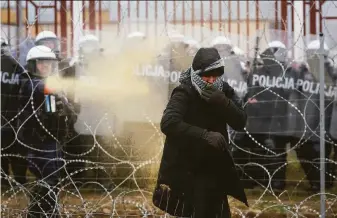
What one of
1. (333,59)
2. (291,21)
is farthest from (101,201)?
(291,21)

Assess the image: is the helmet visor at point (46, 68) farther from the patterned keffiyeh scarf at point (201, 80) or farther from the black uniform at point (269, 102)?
the patterned keffiyeh scarf at point (201, 80)

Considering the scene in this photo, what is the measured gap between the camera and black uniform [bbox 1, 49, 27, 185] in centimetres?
675

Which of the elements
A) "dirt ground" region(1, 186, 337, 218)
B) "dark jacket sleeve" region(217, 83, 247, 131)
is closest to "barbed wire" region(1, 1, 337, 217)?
"dirt ground" region(1, 186, 337, 218)

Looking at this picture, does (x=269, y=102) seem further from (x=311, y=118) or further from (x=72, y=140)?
(x=72, y=140)

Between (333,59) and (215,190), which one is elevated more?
(333,59)

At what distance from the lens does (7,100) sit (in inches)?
273

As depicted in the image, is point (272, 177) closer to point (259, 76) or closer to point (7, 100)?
point (259, 76)

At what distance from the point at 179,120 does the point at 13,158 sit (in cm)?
299

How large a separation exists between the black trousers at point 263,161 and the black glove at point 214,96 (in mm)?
2230

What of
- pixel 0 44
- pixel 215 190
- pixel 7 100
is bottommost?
pixel 215 190

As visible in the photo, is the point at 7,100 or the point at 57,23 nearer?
the point at 7,100

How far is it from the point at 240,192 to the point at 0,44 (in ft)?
11.5

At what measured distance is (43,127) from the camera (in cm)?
654

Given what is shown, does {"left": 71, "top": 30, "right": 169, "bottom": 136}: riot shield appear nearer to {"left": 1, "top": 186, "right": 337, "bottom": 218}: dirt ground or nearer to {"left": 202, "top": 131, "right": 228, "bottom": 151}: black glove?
{"left": 1, "top": 186, "right": 337, "bottom": 218}: dirt ground
